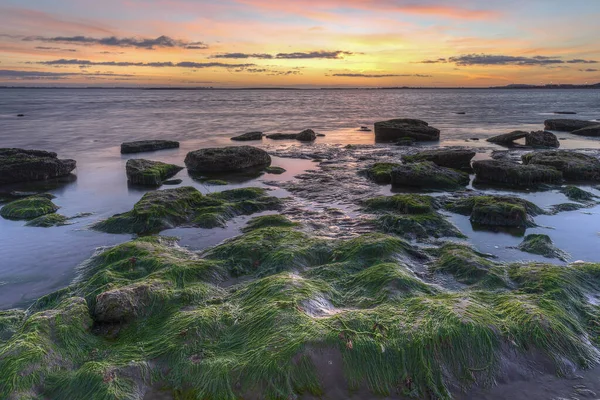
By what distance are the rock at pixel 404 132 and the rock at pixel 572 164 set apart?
9351mm

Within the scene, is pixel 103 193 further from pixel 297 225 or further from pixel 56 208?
pixel 297 225

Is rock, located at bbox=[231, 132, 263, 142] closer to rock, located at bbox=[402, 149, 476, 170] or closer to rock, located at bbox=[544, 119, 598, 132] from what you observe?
rock, located at bbox=[402, 149, 476, 170]

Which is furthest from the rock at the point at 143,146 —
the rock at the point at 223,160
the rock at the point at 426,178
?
the rock at the point at 426,178

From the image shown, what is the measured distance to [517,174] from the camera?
39.9 ft

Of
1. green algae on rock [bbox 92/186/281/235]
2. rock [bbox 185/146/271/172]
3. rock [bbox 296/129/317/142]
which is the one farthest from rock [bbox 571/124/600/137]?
green algae on rock [bbox 92/186/281/235]

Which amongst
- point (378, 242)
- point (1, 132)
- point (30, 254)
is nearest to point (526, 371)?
point (378, 242)

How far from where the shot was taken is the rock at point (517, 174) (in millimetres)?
12094

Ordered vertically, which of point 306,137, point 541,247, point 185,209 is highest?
point 306,137

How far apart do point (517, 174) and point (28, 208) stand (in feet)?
44.3

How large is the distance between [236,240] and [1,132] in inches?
1120

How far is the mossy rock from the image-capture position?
30.3 ft

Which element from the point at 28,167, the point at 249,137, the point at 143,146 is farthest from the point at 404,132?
the point at 28,167

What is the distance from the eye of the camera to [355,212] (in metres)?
9.71

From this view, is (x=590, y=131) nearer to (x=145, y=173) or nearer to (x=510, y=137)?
(x=510, y=137)
